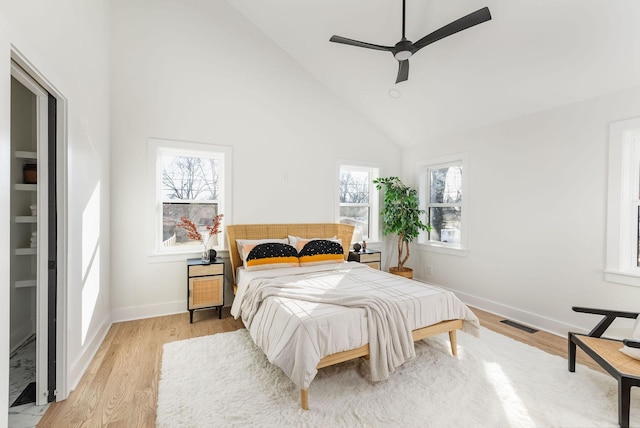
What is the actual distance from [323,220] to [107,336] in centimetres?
311

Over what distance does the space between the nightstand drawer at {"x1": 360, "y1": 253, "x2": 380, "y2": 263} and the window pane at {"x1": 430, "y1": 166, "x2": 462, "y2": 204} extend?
137cm

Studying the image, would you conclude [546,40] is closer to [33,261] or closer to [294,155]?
[294,155]

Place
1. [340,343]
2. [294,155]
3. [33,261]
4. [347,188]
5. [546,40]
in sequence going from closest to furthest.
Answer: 1. [340,343]
2. [546,40]
3. [33,261]
4. [294,155]
5. [347,188]

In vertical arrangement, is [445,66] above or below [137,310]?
above

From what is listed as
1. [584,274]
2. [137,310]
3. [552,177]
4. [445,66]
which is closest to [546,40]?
[445,66]

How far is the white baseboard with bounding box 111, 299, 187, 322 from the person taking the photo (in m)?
3.53

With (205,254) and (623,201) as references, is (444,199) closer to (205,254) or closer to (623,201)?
(623,201)

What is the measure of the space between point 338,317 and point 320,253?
1786mm

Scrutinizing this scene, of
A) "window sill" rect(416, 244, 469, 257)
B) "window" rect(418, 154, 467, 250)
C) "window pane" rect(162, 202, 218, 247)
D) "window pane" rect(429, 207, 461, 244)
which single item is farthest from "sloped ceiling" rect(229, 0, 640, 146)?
"window pane" rect(162, 202, 218, 247)

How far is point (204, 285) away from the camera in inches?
140

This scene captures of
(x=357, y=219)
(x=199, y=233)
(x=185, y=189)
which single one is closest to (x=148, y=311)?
(x=199, y=233)

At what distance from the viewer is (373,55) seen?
3.77 m

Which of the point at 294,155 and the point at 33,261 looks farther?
the point at 294,155

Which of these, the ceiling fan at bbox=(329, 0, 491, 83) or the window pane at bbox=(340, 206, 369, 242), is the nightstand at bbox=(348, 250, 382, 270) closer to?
the window pane at bbox=(340, 206, 369, 242)
